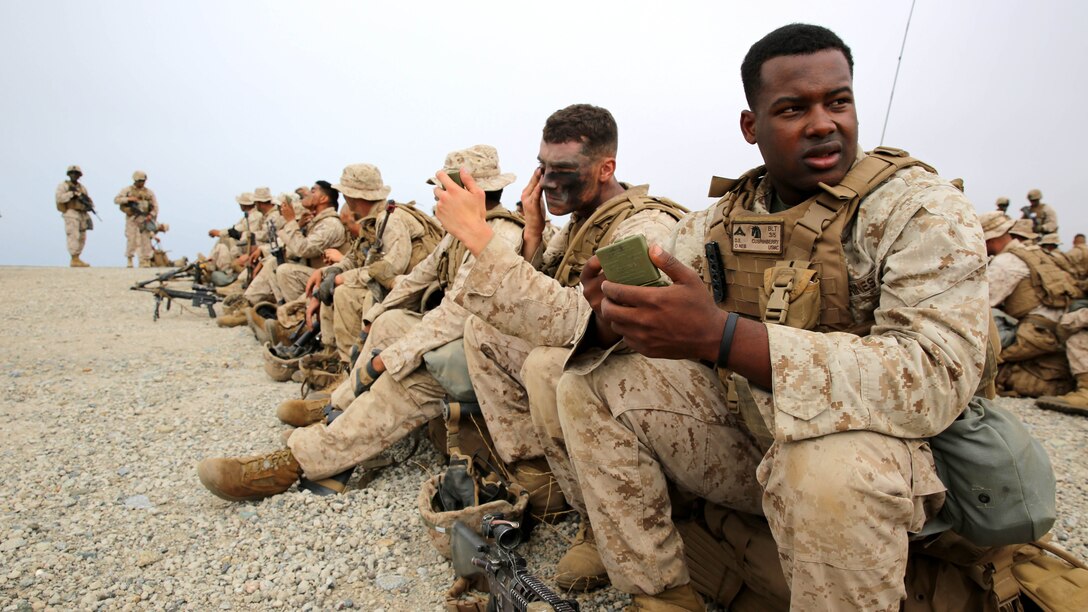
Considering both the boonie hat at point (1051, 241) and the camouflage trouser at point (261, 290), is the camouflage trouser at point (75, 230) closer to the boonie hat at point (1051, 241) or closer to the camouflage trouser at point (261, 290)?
the camouflage trouser at point (261, 290)

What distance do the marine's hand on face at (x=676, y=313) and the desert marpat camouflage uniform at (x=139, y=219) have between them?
63.3 feet

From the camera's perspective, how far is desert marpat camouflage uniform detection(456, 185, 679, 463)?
2.31 m

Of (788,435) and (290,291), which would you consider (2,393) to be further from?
(788,435)

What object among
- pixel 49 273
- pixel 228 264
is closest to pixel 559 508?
pixel 228 264

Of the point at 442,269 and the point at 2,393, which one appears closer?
the point at 442,269

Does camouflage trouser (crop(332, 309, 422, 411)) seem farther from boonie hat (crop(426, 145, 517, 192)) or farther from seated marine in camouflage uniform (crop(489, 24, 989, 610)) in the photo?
seated marine in camouflage uniform (crop(489, 24, 989, 610))

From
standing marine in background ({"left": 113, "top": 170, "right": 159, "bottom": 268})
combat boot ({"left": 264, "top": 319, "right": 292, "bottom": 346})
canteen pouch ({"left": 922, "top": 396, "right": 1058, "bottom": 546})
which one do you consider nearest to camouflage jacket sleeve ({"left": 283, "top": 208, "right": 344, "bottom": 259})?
combat boot ({"left": 264, "top": 319, "right": 292, "bottom": 346})

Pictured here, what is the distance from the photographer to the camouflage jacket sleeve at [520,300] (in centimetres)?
229

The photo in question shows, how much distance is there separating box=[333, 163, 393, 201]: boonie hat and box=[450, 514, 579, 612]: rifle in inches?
189

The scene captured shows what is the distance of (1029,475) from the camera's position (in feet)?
5.02

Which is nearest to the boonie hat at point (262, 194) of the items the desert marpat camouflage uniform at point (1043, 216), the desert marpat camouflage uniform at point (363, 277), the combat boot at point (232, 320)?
the combat boot at point (232, 320)

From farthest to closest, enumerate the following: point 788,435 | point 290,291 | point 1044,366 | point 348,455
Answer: point 290,291
point 1044,366
point 348,455
point 788,435

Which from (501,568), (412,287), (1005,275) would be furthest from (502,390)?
(1005,275)

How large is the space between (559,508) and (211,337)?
24.3ft
